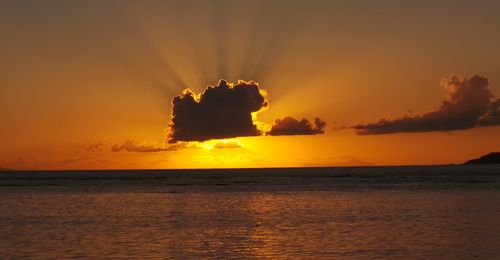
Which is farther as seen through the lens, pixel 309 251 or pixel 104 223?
pixel 104 223

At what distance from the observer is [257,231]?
45344 mm

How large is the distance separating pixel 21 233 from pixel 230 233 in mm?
13538

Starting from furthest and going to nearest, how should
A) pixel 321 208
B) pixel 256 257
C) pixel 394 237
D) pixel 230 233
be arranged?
pixel 321 208 → pixel 230 233 → pixel 394 237 → pixel 256 257

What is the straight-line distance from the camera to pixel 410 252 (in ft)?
113

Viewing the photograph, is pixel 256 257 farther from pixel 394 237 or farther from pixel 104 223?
pixel 104 223

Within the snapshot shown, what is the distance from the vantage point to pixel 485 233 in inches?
1656

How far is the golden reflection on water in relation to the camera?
35.5m

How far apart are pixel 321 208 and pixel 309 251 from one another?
3051 centimetres

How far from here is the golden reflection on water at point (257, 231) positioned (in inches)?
1399

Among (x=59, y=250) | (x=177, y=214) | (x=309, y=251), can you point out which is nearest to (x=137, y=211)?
(x=177, y=214)

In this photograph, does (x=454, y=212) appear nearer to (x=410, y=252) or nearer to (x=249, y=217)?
(x=249, y=217)

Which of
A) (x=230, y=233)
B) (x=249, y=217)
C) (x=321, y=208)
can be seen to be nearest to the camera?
(x=230, y=233)

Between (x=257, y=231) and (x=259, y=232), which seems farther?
(x=257, y=231)

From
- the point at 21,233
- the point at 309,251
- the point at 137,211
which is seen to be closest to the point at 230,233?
the point at 309,251
